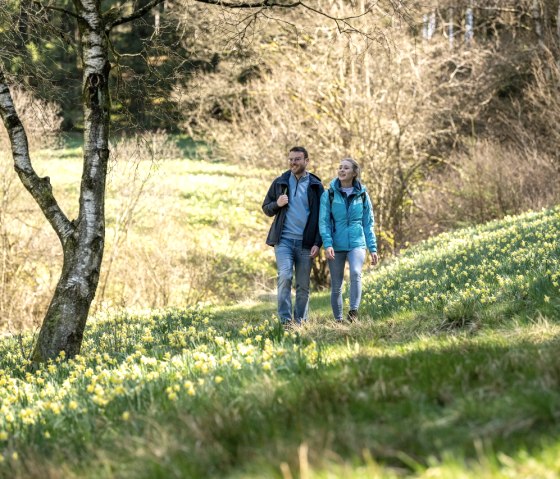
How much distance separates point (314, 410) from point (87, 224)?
16.8 ft

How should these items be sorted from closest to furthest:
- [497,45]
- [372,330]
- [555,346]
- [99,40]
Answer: [555,346] → [372,330] → [99,40] → [497,45]

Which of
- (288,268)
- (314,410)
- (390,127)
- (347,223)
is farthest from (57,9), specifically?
(390,127)

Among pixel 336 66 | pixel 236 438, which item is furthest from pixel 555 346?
pixel 336 66

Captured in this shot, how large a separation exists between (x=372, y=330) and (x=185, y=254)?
1441 cm

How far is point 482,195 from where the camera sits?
2009cm

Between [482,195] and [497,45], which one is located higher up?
[497,45]

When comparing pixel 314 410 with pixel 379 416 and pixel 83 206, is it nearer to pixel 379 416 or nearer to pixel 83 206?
pixel 379 416

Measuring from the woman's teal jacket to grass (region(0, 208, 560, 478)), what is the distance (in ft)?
5.98

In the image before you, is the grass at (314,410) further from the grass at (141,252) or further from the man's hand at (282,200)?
the grass at (141,252)

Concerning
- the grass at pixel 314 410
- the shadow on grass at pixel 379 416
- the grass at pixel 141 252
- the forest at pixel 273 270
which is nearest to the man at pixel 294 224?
the forest at pixel 273 270

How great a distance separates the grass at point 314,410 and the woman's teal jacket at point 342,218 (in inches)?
71.7

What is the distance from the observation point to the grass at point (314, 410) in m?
3.00

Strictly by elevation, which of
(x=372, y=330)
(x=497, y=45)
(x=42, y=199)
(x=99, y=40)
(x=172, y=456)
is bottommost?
(x=372, y=330)

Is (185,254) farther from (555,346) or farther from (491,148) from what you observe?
(555,346)
